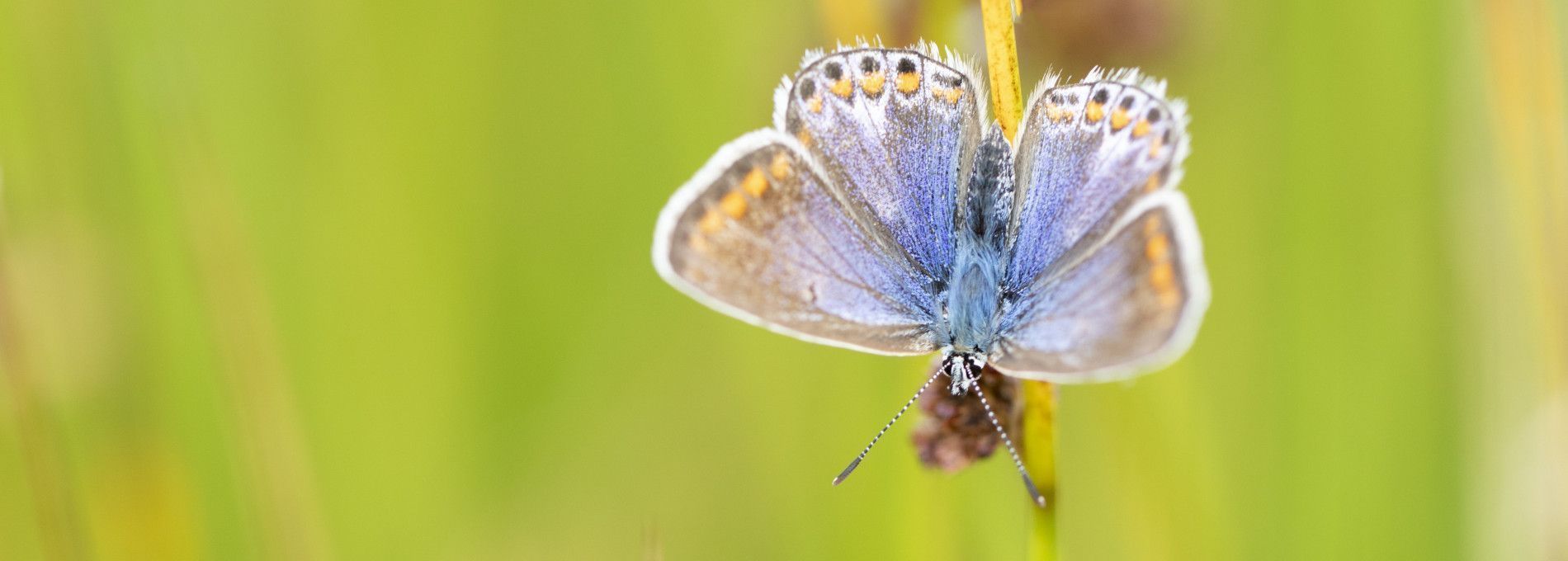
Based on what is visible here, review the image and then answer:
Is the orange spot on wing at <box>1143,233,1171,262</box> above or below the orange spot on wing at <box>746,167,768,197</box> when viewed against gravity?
below

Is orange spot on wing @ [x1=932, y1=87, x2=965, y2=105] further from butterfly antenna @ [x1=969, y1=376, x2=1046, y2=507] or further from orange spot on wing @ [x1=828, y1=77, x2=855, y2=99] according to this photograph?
butterfly antenna @ [x1=969, y1=376, x2=1046, y2=507]

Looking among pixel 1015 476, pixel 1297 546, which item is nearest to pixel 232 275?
pixel 1015 476

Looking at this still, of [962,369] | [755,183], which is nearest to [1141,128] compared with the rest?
[962,369]

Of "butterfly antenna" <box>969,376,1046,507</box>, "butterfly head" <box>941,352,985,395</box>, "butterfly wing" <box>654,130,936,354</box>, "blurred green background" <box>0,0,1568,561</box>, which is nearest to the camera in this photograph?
"butterfly antenna" <box>969,376,1046,507</box>

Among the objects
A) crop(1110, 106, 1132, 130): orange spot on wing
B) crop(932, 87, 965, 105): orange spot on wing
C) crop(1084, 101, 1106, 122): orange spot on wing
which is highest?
crop(932, 87, 965, 105): orange spot on wing

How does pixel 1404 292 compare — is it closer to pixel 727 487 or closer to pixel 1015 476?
pixel 1015 476

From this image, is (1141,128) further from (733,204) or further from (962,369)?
(733,204)

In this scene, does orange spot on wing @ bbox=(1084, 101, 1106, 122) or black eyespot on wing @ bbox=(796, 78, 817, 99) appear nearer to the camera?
orange spot on wing @ bbox=(1084, 101, 1106, 122)

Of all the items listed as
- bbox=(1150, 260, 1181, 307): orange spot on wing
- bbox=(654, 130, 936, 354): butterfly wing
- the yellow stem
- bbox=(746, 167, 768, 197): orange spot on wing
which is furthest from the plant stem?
bbox=(746, 167, 768, 197): orange spot on wing

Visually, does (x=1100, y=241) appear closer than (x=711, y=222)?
Yes
